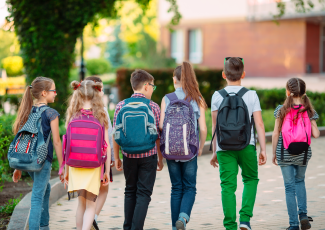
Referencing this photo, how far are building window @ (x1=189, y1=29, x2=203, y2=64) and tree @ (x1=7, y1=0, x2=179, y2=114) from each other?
23.8m

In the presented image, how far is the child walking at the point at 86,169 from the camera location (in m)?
3.95

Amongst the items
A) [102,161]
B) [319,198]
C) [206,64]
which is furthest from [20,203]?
[206,64]

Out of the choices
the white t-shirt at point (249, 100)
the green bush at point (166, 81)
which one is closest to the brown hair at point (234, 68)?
the white t-shirt at point (249, 100)

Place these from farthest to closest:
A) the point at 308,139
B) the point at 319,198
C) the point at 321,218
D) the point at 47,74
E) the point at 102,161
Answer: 1. the point at 47,74
2. the point at 319,198
3. the point at 321,218
4. the point at 308,139
5. the point at 102,161

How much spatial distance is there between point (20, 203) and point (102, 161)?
5.57 ft

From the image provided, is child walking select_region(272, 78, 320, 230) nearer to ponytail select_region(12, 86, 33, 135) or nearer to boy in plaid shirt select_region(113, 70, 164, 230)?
boy in plaid shirt select_region(113, 70, 164, 230)

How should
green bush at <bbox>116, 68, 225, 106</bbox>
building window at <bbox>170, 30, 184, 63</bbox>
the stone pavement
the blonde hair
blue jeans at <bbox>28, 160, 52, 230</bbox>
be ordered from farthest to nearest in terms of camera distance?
building window at <bbox>170, 30, 184, 63</bbox>
green bush at <bbox>116, 68, 225, 106</bbox>
the stone pavement
blue jeans at <bbox>28, 160, 52, 230</bbox>
the blonde hair

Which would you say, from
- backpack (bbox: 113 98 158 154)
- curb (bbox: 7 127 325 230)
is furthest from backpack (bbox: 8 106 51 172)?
curb (bbox: 7 127 325 230)

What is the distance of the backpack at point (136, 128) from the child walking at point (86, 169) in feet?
0.47

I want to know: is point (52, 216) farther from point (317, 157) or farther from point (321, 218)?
point (317, 157)

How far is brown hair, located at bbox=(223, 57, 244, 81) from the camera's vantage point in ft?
14.1

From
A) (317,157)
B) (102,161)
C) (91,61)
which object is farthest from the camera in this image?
(91,61)

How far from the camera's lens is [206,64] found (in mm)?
33750

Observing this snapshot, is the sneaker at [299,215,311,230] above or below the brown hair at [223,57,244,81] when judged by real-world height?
below
